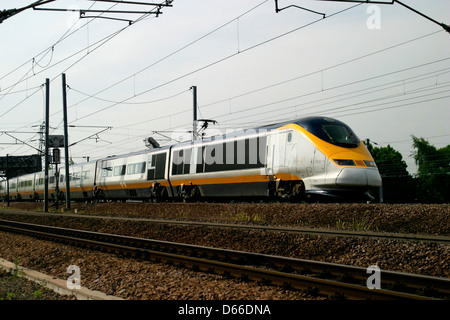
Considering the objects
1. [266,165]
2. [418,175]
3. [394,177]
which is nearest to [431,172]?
[418,175]

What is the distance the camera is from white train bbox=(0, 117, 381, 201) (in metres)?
15.0

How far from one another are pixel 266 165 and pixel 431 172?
5800 cm

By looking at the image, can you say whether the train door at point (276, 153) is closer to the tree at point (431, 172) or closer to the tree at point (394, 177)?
the tree at point (394, 177)

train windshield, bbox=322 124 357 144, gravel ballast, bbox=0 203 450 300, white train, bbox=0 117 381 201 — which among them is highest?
train windshield, bbox=322 124 357 144

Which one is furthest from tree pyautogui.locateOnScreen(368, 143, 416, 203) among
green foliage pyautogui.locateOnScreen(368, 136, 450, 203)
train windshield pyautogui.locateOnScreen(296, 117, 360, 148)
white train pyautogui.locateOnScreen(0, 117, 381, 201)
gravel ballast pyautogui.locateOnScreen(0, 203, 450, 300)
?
gravel ballast pyautogui.locateOnScreen(0, 203, 450, 300)

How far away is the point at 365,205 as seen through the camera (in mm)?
13602

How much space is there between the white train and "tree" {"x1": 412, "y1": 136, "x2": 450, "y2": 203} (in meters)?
51.3

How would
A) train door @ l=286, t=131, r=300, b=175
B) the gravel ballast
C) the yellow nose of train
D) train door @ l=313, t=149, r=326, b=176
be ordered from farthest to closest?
train door @ l=286, t=131, r=300, b=175 < train door @ l=313, t=149, r=326, b=176 < the yellow nose of train < the gravel ballast

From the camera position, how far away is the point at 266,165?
56.4 ft

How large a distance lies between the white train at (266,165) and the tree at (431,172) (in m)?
51.3

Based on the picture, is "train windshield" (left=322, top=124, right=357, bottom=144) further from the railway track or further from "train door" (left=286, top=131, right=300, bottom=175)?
the railway track

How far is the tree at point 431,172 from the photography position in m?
65.7

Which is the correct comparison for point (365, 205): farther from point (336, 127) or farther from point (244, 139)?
point (244, 139)
